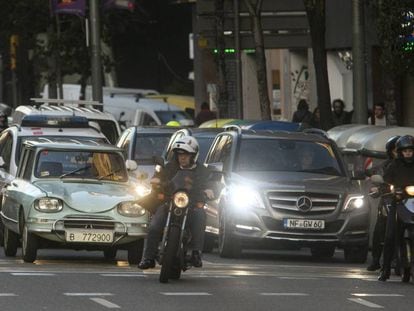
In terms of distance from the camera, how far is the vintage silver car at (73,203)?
18562mm

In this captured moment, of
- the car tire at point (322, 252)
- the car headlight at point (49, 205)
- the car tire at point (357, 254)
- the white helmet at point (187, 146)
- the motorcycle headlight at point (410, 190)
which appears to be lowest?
the car tire at point (322, 252)

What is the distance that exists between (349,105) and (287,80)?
34.9 ft

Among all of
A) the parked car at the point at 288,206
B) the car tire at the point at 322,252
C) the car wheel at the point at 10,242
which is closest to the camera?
the car wheel at the point at 10,242

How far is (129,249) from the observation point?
19.2 m

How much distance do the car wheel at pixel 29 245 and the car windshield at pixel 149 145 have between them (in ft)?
23.9

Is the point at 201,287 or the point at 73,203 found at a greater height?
the point at 73,203

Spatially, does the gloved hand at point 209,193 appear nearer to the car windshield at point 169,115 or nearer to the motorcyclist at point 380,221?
the motorcyclist at point 380,221

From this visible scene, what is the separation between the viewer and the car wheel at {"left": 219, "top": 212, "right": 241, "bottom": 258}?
2050 cm

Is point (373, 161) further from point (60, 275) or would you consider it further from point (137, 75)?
point (137, 75)

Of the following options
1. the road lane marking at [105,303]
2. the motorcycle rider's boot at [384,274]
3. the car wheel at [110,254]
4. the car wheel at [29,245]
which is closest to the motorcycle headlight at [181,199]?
the road lane marking at [105,303]

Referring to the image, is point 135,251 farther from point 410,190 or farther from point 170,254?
point 410,190

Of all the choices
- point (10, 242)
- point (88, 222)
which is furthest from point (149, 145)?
point (88, 222)

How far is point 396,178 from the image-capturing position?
56.7ft

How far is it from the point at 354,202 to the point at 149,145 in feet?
22.3
